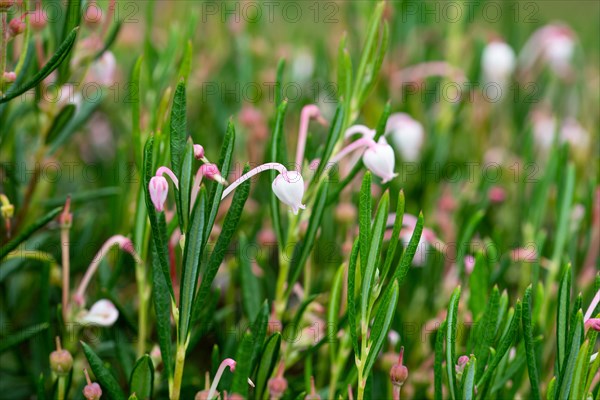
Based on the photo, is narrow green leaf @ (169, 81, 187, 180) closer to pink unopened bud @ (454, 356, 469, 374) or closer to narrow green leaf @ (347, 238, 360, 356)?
narrow green leaf @ (347, 238, 360, 356)

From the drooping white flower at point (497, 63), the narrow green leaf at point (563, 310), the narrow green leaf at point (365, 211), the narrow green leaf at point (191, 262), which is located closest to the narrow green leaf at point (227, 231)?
the narrow green leaf at point (191, 262)

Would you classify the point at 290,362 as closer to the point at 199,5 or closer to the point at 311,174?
the point at 311,174

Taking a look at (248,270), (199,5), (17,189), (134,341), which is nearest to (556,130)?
(248,270)

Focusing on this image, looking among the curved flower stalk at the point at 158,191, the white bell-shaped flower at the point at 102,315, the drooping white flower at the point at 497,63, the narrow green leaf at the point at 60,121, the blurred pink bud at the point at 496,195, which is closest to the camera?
the curved flower stalk at the point at 158,191

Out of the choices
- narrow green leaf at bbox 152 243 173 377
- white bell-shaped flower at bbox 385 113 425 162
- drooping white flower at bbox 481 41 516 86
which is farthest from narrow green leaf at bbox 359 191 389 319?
drooping white flower at bbox 481 41 516 86

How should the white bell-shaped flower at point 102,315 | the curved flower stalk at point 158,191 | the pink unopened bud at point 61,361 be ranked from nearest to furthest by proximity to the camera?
the curved flower stalk at point 158,191 → the pink unopened bud at point 61,361 → the white bell-shaped flower at point 102,315

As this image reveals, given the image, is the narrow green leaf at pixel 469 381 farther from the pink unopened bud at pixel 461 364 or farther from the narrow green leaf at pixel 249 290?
the narrow green leaf at pixel 249 290
